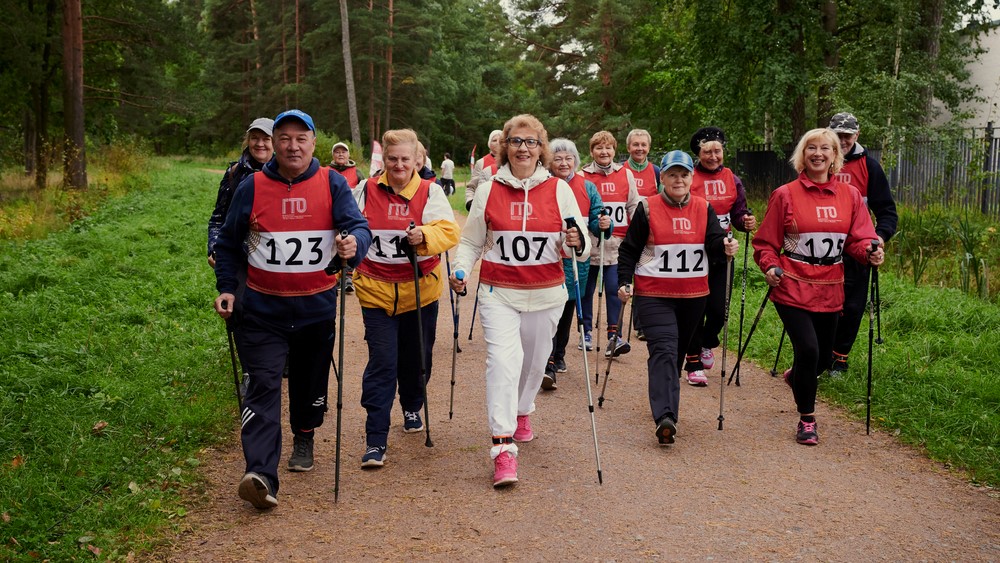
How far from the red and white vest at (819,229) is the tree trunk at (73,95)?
774 inches

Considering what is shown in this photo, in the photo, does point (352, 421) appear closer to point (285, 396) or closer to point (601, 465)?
point (285, 396)

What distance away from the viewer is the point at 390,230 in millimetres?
5961

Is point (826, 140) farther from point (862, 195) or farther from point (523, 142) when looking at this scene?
point (523, 142)

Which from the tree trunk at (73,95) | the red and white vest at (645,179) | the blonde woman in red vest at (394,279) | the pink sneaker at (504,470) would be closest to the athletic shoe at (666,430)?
the pink sneaker at (504,470)

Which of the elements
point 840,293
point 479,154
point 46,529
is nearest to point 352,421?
point 46,529

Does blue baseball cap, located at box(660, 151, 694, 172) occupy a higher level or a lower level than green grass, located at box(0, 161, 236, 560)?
higher

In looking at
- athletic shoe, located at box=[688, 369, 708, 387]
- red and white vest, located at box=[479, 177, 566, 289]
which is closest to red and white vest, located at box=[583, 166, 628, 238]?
athletic shoe, located at box=[688, 369, 708, 387]

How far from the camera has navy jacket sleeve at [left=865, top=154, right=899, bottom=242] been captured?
7168 millimetres

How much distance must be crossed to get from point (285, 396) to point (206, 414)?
41.8 inches

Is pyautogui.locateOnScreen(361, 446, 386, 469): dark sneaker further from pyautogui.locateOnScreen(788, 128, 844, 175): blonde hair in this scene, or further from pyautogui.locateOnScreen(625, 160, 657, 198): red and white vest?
pyautogui.locateOnScreen(625, 160, 657, 198): red and white vest

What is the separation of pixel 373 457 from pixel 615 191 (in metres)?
4.52

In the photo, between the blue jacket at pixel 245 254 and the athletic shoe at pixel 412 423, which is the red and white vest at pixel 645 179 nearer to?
the athletic shoe at pixel 412 423

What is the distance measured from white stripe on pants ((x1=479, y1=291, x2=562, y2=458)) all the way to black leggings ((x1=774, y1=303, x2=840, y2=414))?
1902 mm

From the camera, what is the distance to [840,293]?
20.7 feet
